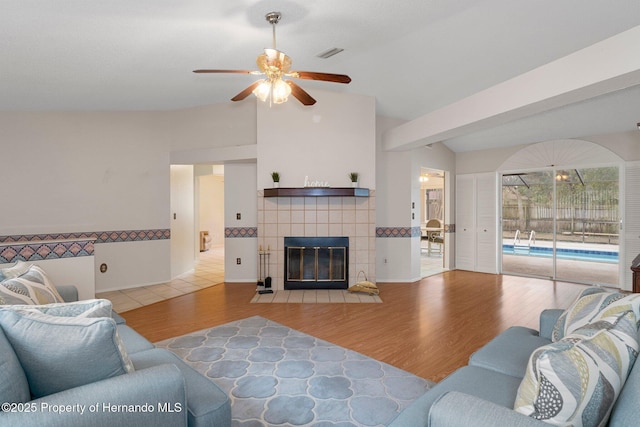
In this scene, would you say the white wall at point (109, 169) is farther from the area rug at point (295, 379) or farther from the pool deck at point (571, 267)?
the pool deck at point (571, 267)

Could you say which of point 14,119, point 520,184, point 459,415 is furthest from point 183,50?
point 520,184

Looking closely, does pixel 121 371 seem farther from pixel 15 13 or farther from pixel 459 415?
pixel 15 13

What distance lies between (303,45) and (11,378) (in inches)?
134

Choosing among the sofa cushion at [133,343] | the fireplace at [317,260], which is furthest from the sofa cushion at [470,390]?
the fireplace at [317,260]

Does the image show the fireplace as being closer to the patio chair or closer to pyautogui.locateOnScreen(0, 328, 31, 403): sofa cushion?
pyautogui.locateOnScreen(0, 328, 31, 403): sofa cushion

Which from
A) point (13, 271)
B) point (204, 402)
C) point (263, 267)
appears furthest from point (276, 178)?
point (204, 402)

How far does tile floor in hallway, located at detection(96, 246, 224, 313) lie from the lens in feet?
15.1

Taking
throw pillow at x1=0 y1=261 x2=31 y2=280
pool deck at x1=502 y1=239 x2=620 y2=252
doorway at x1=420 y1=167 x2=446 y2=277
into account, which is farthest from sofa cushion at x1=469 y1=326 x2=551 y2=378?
pool deck at x1=502 y1=239 x2=620 y2=252

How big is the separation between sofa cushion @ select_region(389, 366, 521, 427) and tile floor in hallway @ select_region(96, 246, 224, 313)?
12.9 feet

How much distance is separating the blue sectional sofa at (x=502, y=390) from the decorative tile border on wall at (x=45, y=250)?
10.7ft

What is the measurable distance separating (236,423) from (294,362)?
840mm

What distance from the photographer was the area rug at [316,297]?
4.64 meters

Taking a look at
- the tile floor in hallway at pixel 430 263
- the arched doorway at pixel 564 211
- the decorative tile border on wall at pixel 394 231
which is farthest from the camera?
the tile floor in hallway at pixel 430 263

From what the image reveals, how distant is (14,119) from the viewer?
15.0 feet
